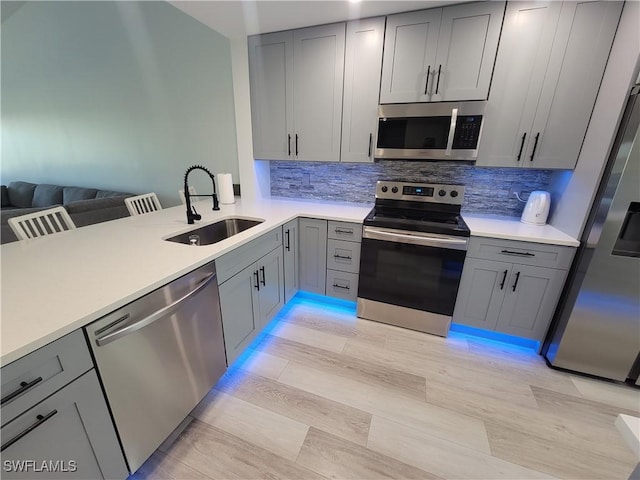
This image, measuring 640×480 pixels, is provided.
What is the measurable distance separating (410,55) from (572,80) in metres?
1.06

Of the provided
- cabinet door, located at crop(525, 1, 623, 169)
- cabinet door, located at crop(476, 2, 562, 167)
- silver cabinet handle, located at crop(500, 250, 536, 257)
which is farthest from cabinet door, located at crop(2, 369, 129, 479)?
cabinet door, located at crop(525, 1, 623, 169)

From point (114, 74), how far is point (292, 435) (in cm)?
451

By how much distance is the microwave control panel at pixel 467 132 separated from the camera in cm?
185

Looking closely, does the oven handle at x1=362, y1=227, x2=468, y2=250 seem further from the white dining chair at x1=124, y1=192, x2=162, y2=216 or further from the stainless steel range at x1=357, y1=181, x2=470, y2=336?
the white dining chair at x1=124, y1=192, x2=162, y2=216

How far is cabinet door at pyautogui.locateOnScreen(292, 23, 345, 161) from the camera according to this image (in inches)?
81.9

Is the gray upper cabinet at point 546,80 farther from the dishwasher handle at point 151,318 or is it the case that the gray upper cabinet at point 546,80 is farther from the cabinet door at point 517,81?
the dishwasher handle at point 151,318

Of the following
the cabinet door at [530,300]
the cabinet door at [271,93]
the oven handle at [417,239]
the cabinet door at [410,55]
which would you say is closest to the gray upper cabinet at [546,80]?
the cabinet door at [410,55]

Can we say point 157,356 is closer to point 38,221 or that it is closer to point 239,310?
point 239,310

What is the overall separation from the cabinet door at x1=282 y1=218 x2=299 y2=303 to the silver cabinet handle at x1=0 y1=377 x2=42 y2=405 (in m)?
1.52

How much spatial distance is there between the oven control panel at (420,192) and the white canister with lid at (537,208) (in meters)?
0.48

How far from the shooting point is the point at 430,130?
1955 mm

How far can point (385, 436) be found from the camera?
137 cm

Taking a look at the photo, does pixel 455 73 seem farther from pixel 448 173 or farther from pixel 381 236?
pixel 381 236

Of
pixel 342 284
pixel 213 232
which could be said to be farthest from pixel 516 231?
pixel 213 232
